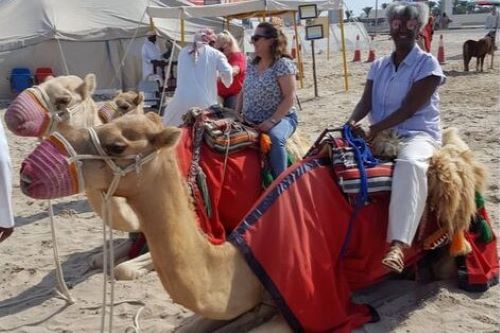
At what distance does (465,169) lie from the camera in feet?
13.1

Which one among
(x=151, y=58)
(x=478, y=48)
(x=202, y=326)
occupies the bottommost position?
(x=478, y=48)

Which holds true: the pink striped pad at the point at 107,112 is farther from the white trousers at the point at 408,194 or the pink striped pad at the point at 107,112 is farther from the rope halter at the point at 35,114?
the white trousers at the point at 408,194

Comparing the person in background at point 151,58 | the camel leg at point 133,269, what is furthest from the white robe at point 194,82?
the person in background at point 151,58

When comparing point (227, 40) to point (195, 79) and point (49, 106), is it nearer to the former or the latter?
point (195, 79)

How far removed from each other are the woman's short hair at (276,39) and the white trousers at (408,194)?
1761mm

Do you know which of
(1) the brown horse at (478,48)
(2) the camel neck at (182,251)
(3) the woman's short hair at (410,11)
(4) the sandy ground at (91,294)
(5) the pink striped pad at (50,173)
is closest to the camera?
(5) the pink striped pad at (50,173)

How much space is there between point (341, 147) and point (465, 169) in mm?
837

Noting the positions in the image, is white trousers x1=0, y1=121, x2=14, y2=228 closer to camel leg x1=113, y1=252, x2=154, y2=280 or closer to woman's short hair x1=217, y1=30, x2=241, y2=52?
camel leg x1=113, y1=252, x2=154, y2=280

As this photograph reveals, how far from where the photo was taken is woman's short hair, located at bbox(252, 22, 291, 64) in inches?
205

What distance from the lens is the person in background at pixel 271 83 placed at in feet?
16.9

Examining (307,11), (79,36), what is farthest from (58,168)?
(79,36)

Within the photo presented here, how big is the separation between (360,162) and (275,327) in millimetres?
1062

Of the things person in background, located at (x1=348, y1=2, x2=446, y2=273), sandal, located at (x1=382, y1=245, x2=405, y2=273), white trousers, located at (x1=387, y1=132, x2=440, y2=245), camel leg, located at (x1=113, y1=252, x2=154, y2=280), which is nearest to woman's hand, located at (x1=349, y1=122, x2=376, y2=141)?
person in background, located at (x1=348, y1=2, x2=446, y2=273)

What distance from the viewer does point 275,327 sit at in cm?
339
